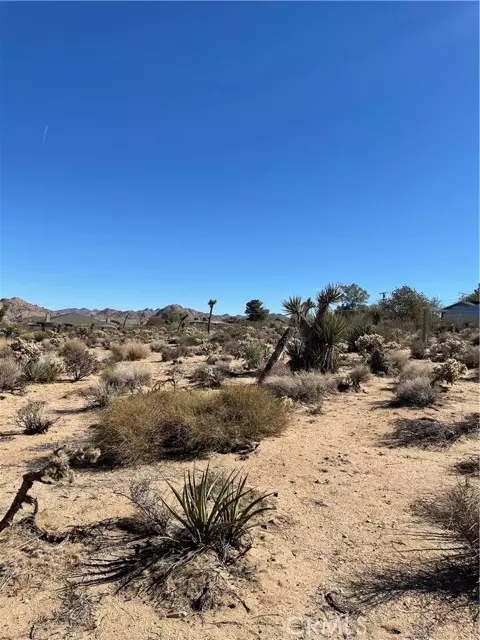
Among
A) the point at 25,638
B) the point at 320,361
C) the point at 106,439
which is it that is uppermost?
the point at 320,361

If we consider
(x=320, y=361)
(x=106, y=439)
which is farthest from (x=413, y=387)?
(x=106, y=439)

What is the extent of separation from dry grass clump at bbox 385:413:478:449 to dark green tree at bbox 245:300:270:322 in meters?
46.3

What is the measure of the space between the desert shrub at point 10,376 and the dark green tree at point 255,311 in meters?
42.6

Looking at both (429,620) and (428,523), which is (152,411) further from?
(429,620)

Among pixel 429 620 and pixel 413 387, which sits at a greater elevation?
pixel 413 387

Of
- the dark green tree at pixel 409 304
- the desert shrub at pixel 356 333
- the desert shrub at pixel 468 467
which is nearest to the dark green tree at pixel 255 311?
the dark green tree at pixel 409 304

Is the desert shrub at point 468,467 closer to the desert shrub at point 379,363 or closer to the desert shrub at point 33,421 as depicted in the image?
the desert shrub at point 33,421

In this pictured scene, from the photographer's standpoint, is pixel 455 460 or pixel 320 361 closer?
pixel 455 460

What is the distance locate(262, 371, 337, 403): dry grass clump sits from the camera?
35.4 feet

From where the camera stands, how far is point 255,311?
5788 centimetres

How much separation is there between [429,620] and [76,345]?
18.5 metres

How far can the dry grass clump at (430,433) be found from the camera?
7359 mm

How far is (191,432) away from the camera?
670cm

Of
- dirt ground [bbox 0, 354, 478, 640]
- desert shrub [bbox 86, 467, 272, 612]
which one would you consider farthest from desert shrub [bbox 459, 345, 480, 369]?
desert shrub [bbox 86, 467, 272, 612]
